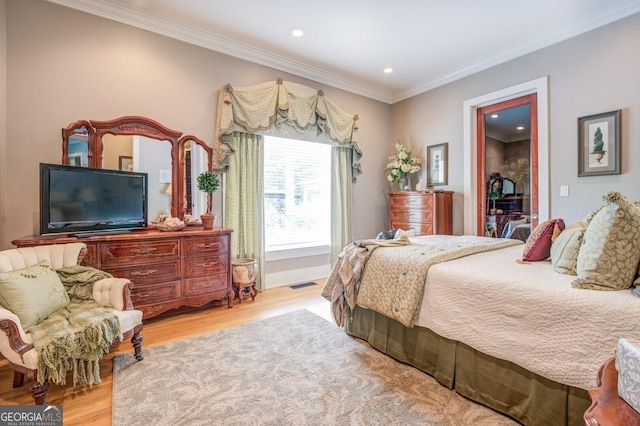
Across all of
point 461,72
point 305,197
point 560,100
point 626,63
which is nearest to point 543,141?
point 560,100

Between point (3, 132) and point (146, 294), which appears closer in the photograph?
point (3, 132)

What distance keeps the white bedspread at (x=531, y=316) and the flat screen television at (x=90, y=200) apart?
277cm

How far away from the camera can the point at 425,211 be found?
170 inches

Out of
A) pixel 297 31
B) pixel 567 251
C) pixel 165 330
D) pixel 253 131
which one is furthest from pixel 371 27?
pixel 165 330

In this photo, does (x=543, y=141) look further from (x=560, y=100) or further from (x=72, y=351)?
(x=72, y=351)

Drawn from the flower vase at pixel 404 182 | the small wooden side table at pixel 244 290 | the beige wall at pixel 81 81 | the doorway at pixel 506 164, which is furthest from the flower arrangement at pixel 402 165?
the small wooden side table at pixel 244 290

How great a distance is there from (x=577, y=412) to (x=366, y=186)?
13.2ft

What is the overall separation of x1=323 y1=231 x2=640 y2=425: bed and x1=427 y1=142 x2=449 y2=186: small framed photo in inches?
102

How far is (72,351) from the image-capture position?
5.65 feet

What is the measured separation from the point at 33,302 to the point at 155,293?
1.06 m

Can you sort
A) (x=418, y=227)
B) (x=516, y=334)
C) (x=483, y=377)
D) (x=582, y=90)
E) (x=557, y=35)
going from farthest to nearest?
(x=418, y=227) < (x=557, y=35) < (x=582, y=90) < (x=483, y=377) < (x=516, y=334)

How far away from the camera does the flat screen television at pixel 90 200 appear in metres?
2.48

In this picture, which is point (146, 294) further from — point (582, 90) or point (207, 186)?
point (582, 90)

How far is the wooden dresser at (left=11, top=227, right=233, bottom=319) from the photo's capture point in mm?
2607
